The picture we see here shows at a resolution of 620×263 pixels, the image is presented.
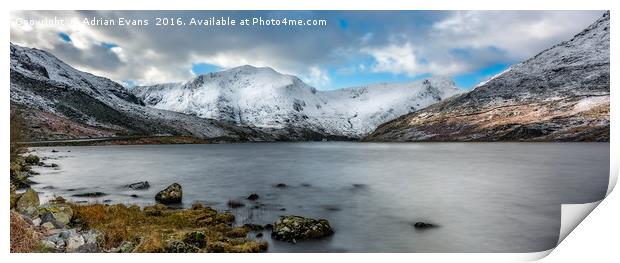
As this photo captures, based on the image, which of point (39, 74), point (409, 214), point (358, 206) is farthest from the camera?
point (39, 74)

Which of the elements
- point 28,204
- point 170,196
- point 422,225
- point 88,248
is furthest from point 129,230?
point 422,225

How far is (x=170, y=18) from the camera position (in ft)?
42.8

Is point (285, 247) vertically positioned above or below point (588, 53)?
below

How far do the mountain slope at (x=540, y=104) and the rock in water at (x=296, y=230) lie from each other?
86.0 metres

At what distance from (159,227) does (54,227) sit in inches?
122

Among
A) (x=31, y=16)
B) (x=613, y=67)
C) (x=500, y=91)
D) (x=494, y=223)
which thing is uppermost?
(x=500, y=91)

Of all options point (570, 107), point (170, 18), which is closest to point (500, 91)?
point (570, 107)

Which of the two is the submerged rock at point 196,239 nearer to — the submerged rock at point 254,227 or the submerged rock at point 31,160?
the submerged rock at point 254,227

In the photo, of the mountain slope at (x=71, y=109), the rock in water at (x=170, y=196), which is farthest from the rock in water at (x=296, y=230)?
the mountain slope at (x=71, y=109)

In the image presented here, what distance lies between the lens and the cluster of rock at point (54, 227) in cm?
1094

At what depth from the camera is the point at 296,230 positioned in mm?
13656

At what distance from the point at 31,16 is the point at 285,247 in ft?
33.0

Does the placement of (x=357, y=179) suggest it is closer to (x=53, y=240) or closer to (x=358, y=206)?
(x=358, y=206)
